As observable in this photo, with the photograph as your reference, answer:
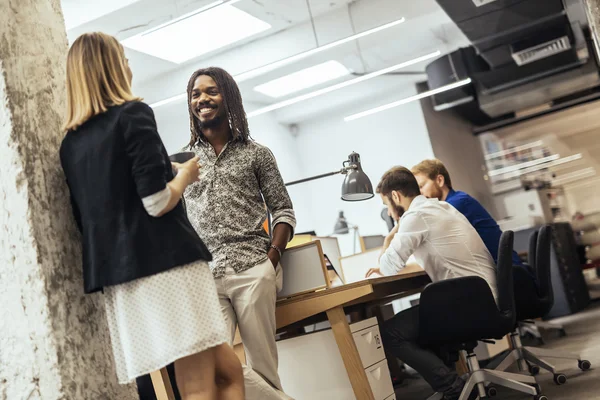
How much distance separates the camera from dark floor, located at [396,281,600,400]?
314 cm

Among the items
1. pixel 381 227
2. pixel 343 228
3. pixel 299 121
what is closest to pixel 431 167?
pixel 343 228

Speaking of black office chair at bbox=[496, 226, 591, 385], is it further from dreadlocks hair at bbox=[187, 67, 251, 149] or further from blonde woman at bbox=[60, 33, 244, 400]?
blonde woman at bbox=[60, 33, 244, 400]

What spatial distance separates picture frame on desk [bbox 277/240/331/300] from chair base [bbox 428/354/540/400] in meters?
0.86

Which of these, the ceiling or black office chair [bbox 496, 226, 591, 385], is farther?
the ceiling

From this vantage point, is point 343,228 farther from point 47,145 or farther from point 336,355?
point 47,145

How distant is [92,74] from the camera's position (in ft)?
6.15

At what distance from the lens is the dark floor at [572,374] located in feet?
10.3

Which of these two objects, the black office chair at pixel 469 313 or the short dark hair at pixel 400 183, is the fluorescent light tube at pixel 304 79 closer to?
the short dark hair at pixel 400 183

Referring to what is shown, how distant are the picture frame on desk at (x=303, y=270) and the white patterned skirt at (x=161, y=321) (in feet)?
2.87

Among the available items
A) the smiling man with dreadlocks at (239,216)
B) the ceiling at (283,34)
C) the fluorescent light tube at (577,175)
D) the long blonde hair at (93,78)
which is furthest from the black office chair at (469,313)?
the fluorescent light tube at (577,175)

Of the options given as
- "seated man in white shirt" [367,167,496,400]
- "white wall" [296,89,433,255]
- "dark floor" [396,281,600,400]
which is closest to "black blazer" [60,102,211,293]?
"seated man in white shirt" [367,167,496,400]

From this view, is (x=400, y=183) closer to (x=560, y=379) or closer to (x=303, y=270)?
(x=303, y=270)

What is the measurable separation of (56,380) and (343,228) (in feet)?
13.8

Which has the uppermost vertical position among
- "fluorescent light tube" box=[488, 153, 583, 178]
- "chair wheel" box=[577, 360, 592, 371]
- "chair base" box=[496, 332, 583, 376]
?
"fluorescent light tube" box=[488, 153, 583, 178]
